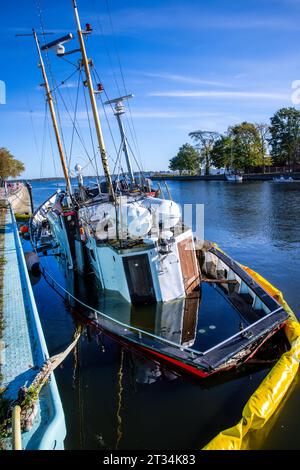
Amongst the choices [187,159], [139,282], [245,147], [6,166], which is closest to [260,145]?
[245,147]

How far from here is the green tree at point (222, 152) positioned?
9412cm

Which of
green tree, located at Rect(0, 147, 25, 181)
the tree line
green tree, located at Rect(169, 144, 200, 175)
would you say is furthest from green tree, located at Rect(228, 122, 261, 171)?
green tree, located at Rect(0, 147, 25, 181)

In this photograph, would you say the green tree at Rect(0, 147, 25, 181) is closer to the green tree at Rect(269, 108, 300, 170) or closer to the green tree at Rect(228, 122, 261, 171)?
the green tree at Rect(228, 122, 261, 171)

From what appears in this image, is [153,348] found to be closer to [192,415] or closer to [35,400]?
[192,415]

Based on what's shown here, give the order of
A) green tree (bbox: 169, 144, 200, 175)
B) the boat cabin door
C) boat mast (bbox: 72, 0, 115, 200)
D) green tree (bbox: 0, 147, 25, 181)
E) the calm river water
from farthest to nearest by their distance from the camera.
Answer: green tree (bbox: 169, 144, 200, 175)
green tree (bbox: 0, 147, 25, 181)
boat mast (bbox: 72, 0, 115, 200)
the boat cabin door
the calm river water

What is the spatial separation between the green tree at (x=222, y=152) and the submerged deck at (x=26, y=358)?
8896 cm

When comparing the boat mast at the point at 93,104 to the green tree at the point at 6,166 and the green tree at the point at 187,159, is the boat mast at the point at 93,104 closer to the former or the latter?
the green tree at the point at 6,166

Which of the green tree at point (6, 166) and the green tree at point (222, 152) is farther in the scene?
the green tree at point (222, 152)

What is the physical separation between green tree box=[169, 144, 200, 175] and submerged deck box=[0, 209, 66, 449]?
10313cm

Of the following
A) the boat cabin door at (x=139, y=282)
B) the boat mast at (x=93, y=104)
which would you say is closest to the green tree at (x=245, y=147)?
the boat mast at (x=93, y=104)

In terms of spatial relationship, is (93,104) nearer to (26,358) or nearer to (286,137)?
(26,358)

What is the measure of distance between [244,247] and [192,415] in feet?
61.7

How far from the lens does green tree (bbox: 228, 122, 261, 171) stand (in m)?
90.0

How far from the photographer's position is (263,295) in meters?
12.2
